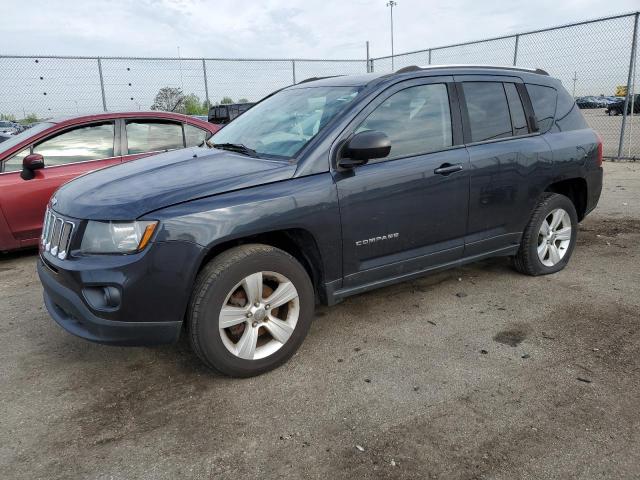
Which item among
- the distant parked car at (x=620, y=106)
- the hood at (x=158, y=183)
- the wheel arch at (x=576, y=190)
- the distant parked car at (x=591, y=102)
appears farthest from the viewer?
the distant parked car at (x=591, y=102)

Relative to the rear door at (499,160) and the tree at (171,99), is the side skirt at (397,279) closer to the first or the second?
the rear door at (499,160)

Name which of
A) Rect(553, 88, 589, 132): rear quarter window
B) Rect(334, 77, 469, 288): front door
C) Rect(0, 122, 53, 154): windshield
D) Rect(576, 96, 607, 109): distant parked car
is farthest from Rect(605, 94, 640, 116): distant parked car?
Rect(0, 122, 53, 154): windshield

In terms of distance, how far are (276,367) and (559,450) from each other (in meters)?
1.54

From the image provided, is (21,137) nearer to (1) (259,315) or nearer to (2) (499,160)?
(1) (259,315)

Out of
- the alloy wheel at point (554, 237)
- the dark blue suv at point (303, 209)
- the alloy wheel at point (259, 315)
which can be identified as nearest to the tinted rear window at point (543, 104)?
the dark blue suv at point (303, 209)

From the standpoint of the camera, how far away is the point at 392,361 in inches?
123

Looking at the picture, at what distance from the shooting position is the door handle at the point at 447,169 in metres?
3.48

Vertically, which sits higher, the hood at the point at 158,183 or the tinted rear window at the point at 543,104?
the tinted rear window at the point at 543,104

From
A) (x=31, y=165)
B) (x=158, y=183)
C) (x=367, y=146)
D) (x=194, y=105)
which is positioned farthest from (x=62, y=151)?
(x=194, y=105)

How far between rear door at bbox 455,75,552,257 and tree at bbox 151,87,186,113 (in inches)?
368

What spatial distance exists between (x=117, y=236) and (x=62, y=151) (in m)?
3.57

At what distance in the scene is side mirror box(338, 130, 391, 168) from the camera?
9.76ft

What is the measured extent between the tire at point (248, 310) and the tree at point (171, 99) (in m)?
9.88

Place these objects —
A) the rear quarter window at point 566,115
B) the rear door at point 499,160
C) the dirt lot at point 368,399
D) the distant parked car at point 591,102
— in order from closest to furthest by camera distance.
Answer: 1. the dirt lot at point 368,399
2. the rear door at point 499,160
3. the rear quarter window at point 566,115
4. the distant parked car at point 591,102
